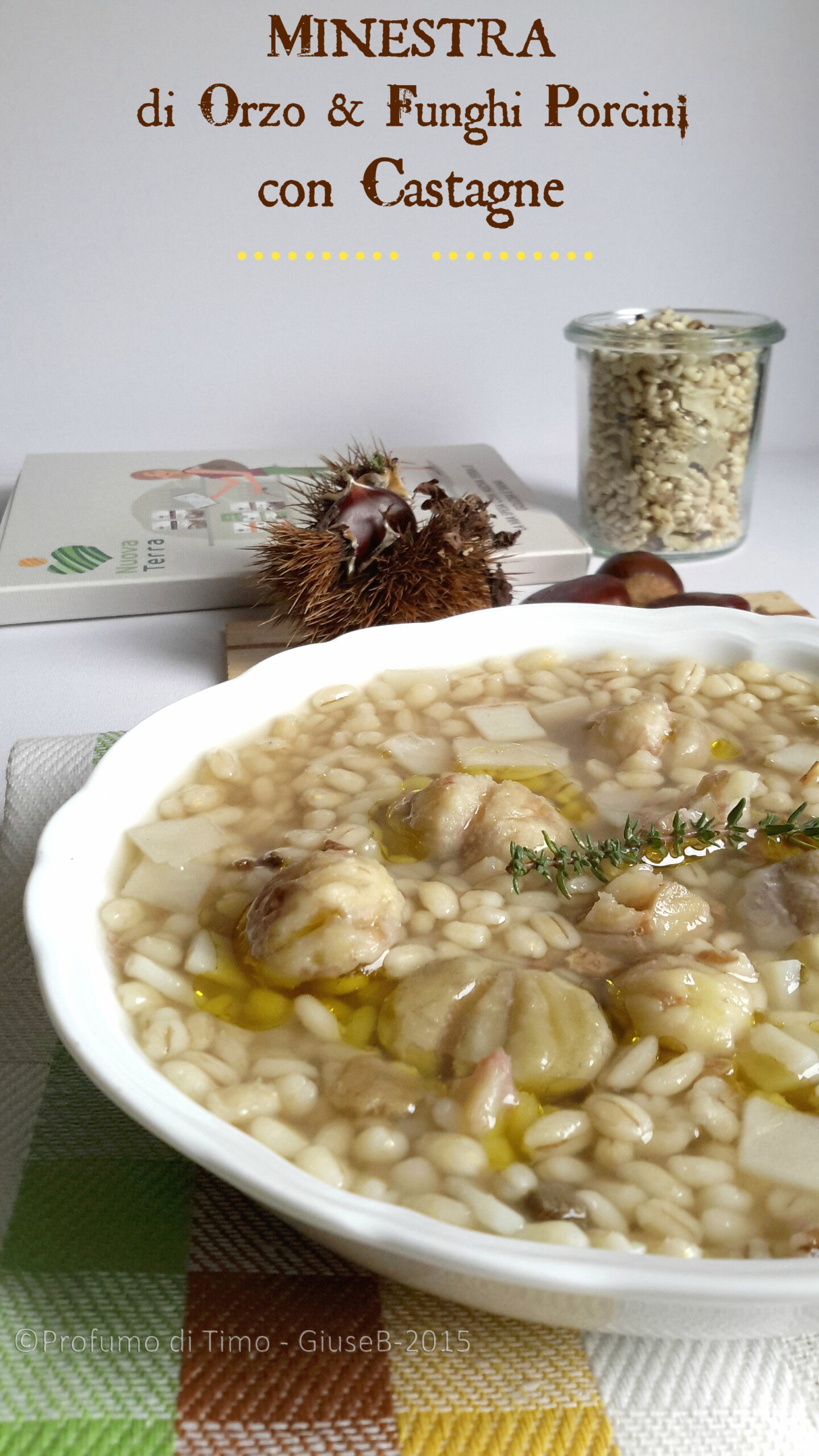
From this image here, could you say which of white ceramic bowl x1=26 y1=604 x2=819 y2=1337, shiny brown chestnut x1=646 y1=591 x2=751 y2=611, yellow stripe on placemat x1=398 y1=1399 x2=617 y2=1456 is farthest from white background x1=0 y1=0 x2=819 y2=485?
yellow stripe on placemat x1=398 y1=1399 x2=617 y2=1456

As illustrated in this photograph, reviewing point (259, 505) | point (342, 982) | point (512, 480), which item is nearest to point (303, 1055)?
point (342, 982)

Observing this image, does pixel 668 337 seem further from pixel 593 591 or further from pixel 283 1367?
pixel 283 1367

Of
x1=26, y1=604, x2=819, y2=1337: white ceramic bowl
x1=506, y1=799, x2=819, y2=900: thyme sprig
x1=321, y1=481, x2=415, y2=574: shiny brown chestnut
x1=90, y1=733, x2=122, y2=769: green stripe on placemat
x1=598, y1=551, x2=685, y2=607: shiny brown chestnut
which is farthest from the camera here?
x1=598, y1=551, x2=685, y2=607: shiny brown chestnut

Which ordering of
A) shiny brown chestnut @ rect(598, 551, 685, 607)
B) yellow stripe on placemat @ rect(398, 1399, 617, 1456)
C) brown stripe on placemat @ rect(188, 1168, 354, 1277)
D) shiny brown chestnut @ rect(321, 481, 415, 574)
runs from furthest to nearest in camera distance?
shiny brown chestnut @ rect(598, 551, 685, 607) → shiny brown chestnut @ rect(321, 481, 415, 574) → brown stripe on placemat @ rect(188, 1168, 354, 1277) → yellow stripe on placemat @ rect(398, 1399, 617, 1456)

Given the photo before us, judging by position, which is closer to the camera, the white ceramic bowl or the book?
the white ceramic bowl

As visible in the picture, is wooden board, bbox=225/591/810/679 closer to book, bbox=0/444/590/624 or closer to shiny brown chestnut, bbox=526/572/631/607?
book, bbox=0/444/590/624

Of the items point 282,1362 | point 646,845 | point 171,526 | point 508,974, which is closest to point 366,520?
point 171,526
